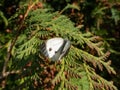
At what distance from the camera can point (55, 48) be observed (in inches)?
58.2

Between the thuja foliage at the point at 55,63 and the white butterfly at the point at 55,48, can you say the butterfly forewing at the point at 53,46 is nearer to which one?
the white butterfly at the point at 55,48

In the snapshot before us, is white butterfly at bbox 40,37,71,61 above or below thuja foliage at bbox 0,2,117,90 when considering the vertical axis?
above

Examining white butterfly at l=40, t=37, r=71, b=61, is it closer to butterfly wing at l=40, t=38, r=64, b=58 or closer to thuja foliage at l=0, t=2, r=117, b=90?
butterfly wing at l=40, t=38, r=64, b=58

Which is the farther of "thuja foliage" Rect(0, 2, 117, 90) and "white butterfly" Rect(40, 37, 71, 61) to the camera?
"thuja foliage" Rect(0, 2, 117, 90)

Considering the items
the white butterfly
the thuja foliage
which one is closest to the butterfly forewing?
the white butterfly

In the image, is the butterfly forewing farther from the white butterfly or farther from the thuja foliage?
the thuja foliage

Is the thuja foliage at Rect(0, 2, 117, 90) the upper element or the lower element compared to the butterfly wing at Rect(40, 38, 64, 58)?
lower

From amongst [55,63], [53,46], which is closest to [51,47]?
[53,46]

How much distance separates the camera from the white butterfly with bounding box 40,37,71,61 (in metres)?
1.47

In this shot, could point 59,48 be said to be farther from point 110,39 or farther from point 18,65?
point 110,39

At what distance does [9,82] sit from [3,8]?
1.75 ft

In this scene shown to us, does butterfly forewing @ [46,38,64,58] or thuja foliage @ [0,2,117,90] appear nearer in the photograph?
butterfly forewing @ [46,38,64,58]

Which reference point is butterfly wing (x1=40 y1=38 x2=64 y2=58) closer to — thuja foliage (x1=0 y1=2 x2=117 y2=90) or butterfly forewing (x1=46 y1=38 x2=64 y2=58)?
butterfly forewing (x1=46 y1=38 x2=64 y2=58)

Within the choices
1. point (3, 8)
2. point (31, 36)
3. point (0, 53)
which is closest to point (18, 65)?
point (31, 36)
